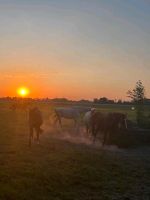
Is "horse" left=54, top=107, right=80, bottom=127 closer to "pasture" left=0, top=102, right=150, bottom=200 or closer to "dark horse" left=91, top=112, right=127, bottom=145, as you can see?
"dark horse" left=91, top=112, right=127, bottom=145

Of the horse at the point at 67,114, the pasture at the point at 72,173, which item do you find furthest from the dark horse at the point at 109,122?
the horse at the point at 67,114

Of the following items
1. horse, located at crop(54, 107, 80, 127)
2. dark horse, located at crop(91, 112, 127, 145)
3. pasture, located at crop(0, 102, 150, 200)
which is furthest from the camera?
horse, located at crop(54, 107, 80, 127)

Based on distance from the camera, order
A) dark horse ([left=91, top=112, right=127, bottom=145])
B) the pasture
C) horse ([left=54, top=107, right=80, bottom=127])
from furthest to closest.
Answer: horse ([left=54, top=107, right=80, bottom=127]) → dark horse ([left=91, top=112, right=127, bottom=145]) → the pasture

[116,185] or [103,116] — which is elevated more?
[103,116]

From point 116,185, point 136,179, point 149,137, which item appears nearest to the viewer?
point 116,185

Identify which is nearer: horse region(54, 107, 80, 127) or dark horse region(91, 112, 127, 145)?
dark horse region(91, 112, 127, 145)

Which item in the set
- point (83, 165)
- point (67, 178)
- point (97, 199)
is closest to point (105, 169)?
point (83, 165)

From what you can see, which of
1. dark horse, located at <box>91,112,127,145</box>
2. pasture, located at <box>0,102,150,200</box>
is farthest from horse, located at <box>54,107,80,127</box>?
pasture, located at <box>0,102,150,200</box>

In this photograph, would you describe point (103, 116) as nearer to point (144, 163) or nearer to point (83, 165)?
point (144, 163)

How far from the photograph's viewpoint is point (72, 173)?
14969mm

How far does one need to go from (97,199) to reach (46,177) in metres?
2.62

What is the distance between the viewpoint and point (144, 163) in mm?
18406

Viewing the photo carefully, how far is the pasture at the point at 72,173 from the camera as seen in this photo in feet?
40.5

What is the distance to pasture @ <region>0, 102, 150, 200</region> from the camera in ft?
40.5
